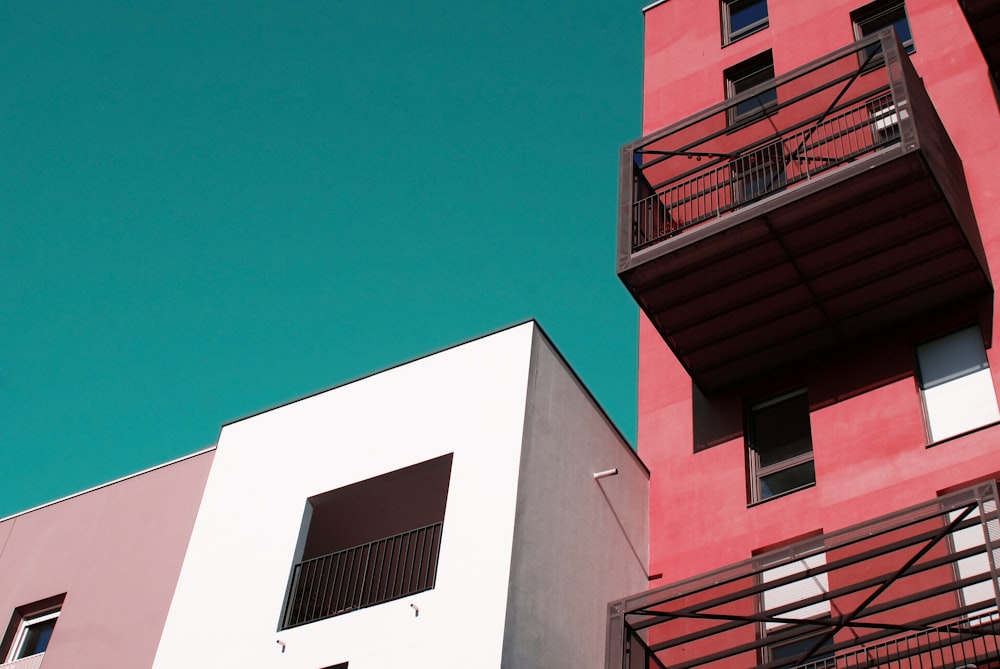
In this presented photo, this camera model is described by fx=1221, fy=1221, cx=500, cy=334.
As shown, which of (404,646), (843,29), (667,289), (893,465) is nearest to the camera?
(404,646)

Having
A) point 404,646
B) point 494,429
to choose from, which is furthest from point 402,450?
→ point 404,646

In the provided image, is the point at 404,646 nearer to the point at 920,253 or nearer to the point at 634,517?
the point at 634,517

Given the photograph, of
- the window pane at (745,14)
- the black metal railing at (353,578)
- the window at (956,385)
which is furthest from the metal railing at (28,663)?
the window pane at (745,14)

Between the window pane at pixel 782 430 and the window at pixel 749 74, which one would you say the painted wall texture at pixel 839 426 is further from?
the window at pixel 749 74

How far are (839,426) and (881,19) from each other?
24.7ft

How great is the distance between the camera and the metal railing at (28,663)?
676 inches

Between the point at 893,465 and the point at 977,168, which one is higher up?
the point at 977,168

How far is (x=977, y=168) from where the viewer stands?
16.2 meters

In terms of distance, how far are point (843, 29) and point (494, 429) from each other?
951 cm

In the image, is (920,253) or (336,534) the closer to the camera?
(920,253)

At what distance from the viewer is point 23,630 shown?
1808 cm

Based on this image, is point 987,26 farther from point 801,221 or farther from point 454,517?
point 454,517

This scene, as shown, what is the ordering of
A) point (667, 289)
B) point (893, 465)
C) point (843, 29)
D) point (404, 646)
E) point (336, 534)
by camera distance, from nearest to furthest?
point (404, 646) < point (893, 465) < point (667, 289) < point (336, 534) < point (843, 29)

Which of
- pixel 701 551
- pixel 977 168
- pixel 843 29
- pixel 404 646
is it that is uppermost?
pixel 843 29
